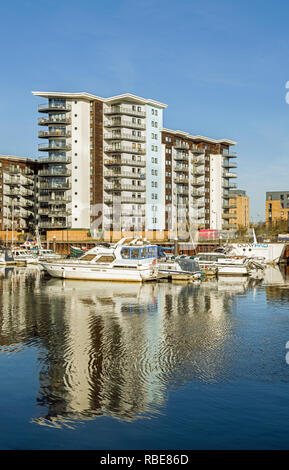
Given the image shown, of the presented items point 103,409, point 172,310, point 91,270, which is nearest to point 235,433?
point 103,409

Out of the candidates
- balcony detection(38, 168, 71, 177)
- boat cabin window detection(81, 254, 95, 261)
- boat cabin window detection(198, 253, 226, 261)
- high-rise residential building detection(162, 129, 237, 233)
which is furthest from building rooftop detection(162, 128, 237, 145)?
boat cabin window detection(81, 254, 95, 261)

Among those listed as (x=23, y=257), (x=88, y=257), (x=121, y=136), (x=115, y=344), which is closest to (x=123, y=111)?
(x=121, y=136)

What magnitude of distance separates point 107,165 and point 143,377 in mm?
101296

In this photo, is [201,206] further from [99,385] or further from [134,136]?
[99,385]

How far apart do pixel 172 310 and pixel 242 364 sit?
1507cm

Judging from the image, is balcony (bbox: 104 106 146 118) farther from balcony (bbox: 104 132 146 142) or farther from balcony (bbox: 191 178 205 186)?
balcony (bbox: 191 178 205 186)

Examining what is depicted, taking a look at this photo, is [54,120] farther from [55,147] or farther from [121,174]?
[121,174]

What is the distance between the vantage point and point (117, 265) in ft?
179

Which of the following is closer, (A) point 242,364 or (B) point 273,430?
(B) point 273,430

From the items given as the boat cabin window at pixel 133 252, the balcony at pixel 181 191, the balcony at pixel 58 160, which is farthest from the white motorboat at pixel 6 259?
the balcony at pixel 181 191

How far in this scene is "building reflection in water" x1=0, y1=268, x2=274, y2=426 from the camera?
1600cm

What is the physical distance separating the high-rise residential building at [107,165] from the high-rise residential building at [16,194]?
18.4 m

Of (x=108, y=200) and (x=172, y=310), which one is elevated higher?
(x=108, y=200)

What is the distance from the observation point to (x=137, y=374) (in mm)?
18781
